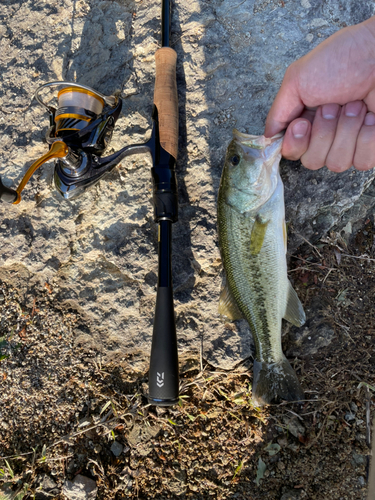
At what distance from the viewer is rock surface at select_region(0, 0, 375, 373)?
316 cm

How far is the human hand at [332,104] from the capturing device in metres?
2.58

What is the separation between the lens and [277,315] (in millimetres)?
2898

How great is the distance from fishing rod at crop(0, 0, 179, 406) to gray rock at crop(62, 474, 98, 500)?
134cm

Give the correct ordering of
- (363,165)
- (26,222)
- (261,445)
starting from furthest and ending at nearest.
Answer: (26,222) < (261,445) < (363,165)

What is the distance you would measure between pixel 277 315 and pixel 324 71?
1937mm

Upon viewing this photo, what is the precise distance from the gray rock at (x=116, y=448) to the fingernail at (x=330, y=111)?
344 cm

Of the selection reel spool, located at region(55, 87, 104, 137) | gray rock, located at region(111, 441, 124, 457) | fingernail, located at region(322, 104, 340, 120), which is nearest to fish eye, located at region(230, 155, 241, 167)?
fingernail, located at region(322, 104, 340, 120)

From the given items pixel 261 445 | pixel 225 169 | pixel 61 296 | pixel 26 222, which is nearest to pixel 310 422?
pixel 261 445

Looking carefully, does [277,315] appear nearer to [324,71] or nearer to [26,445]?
[324,71]

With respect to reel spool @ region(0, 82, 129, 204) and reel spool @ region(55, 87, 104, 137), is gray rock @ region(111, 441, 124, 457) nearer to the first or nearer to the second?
reel spool @ region(0, 82, 129, 204)

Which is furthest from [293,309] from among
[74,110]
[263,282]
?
[74,110]

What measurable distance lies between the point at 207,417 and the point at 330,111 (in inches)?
115

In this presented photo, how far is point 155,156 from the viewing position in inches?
112

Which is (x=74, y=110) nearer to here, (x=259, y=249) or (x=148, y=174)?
(x=148, y=174)
